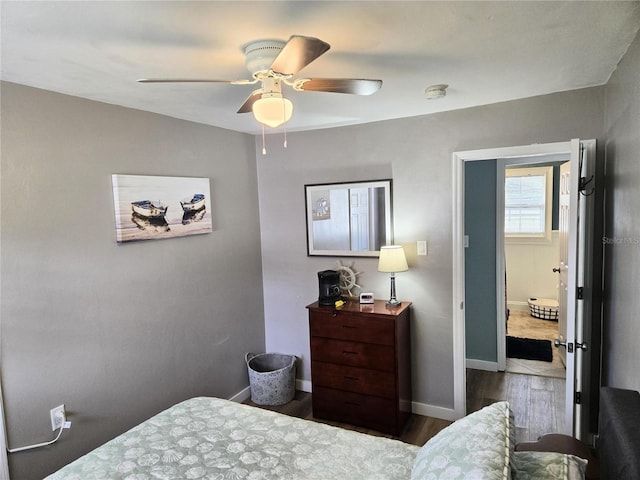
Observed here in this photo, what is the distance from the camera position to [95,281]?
237 cm

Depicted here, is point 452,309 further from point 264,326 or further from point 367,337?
point 264,326

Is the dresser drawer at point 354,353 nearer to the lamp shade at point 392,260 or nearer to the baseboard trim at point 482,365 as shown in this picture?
the lamp shade at point 392,260

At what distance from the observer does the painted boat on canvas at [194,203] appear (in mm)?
2918

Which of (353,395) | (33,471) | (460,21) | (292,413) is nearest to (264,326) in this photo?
(292,413)

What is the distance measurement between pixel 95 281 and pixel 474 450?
217 cm

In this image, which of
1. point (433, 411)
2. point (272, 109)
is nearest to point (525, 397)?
point (433, 411)

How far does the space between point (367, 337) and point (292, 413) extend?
99 centimetres

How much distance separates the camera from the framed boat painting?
249 centimetres

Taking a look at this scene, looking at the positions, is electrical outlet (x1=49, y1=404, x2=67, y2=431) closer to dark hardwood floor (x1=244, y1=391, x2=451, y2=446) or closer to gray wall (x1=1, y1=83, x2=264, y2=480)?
gray wall (x1=1, y1=83, x2=264, y2=480)

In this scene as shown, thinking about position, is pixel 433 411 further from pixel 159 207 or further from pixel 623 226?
pixel 159 207

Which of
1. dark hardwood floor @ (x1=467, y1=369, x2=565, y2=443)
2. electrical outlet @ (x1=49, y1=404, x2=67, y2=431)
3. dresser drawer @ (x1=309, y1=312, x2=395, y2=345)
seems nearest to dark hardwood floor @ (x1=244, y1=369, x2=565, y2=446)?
dark hardwood floor @ (x1=467, y1=369, x2=565, y2=443)

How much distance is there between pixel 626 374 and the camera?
184 cm

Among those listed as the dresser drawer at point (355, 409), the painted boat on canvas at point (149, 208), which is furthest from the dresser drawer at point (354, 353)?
the painted boat on canvas at point (149, 208)

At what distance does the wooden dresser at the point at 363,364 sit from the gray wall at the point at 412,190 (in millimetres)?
229
